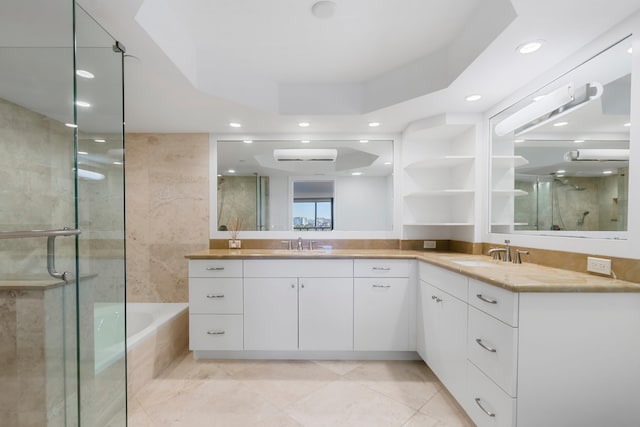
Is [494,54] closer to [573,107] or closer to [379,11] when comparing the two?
[573,107]

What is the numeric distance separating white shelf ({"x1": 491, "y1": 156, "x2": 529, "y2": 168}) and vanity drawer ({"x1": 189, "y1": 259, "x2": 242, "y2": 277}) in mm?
2304

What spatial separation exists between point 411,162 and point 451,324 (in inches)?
61.3

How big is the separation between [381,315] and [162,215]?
94.7 inches

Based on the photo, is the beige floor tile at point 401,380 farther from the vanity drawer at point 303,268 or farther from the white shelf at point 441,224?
the white shelf at point 441,224

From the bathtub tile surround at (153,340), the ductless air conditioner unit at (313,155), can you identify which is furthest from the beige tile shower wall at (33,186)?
the ductless air conditioner unit at (313,155)

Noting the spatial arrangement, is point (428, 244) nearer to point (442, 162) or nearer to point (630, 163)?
point (442, 162)

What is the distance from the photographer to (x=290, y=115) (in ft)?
7.59

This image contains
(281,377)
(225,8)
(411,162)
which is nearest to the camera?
(225,8)

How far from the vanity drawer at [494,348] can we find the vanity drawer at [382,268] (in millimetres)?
771

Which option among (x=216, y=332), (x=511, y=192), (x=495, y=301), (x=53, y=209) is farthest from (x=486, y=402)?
(x=53, y=209)

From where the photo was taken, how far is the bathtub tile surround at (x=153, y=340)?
1906 mm

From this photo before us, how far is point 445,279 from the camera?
1.84m

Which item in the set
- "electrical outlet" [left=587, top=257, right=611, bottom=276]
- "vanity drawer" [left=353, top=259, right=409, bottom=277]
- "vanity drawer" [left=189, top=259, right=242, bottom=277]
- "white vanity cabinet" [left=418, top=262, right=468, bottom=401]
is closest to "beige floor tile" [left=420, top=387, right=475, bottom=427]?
"white vanity cabinet" [left=418, top=262, right=468, bottom=401]

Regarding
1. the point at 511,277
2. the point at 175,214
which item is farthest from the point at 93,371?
the point at 511,277
